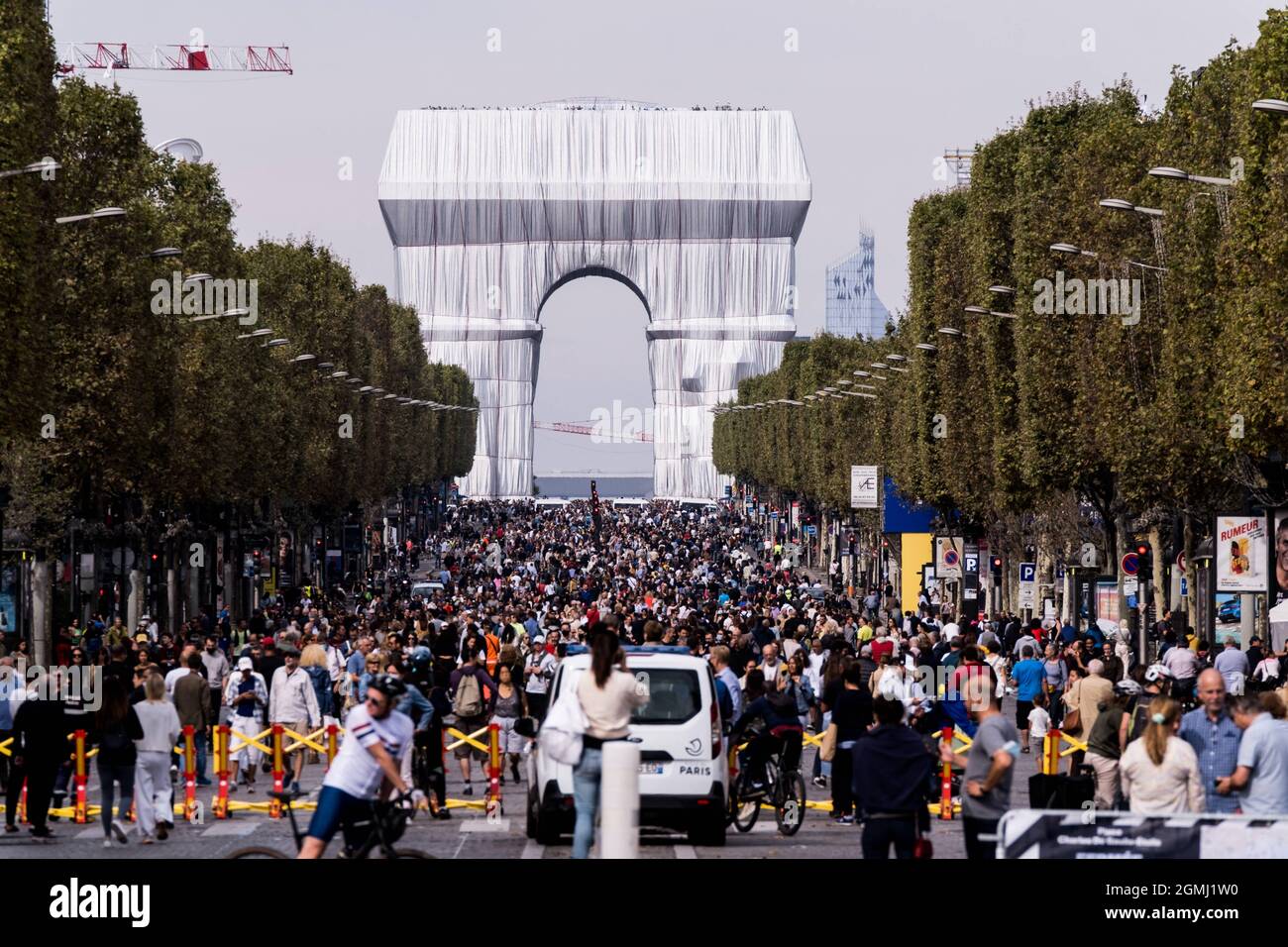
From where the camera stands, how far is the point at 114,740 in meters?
22.2

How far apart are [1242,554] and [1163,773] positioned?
84.2 ft

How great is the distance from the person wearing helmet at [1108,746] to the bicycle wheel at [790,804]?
9.39 ft

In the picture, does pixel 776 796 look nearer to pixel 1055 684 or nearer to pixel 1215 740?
pixel 1215 740

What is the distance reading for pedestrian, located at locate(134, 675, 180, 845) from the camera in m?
22.7

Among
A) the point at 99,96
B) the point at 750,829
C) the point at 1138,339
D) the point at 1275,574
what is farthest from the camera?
the point at 99,96

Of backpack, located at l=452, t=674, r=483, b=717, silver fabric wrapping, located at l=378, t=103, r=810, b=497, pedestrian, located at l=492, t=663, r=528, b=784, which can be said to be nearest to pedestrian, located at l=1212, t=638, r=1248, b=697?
pedestrian, located at l=492, t=663, r=528, b=784

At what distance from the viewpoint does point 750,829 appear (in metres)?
24.4

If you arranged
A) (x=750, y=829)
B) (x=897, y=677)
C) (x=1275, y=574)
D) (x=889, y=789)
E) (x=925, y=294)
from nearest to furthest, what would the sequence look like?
1. (x=889, y=789)
2. (x=750, y=829)
3. (x=897, y=677)
4. (x=1275, y=574)
5. (x=925, y=294)

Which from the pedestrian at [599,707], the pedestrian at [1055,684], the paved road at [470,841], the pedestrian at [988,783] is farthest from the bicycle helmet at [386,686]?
the pedestrian at [1055,684]
